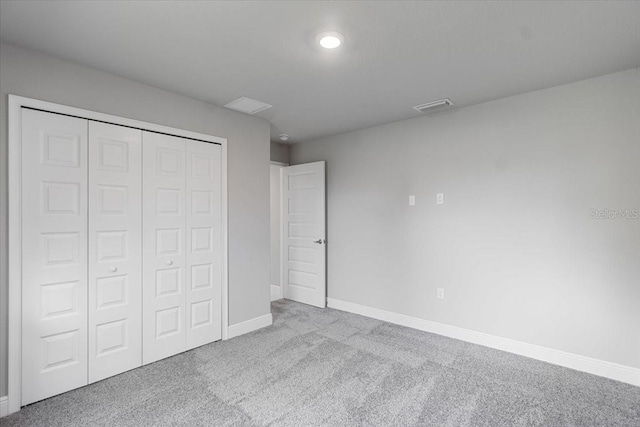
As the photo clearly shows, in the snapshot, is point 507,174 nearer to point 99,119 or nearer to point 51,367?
point 99,119

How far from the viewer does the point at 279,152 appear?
16.4 feet

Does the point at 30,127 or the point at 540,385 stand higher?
the point at 30,127

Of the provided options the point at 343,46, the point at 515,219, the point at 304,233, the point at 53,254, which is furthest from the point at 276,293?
the point at 343,46

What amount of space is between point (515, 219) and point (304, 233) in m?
2.74

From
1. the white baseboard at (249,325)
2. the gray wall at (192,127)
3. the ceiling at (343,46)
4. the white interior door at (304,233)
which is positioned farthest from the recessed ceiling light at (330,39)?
the white baseboard at (249,325)

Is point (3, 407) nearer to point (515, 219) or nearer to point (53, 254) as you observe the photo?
point (53, 254)

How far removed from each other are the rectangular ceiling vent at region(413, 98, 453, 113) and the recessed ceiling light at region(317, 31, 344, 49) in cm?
149

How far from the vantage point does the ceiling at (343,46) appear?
177 centimetres

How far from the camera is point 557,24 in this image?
189 cm

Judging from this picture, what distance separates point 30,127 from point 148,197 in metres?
0.90

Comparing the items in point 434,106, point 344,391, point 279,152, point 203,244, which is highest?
point 434,106

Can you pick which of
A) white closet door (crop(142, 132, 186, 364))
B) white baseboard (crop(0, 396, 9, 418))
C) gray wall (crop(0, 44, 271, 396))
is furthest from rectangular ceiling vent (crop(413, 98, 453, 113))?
white baseboard (crop(0, 396, 9, 418))

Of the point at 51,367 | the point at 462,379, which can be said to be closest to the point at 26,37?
the point at 51,367

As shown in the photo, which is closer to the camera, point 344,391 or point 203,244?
point 344,391
